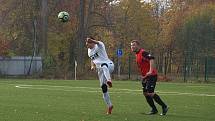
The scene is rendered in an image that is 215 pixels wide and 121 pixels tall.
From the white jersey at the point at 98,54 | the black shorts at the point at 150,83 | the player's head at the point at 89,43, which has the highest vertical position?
the player's head at the point at 89,43

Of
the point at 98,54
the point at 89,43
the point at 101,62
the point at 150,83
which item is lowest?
the point at 150,83

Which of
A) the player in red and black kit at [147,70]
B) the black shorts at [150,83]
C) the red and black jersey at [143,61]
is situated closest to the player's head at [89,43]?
the player in red and black kit at [147,70]

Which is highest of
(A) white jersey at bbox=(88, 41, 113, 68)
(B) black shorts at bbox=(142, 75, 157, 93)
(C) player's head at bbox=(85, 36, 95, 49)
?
(C) player's head at bbox=(85, 36, 95, 49)

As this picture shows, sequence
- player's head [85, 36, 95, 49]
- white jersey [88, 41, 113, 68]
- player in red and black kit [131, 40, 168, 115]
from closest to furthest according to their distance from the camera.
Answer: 1. player in red and black kit [131, 40, 168, 115]
2. player's head [85, 36, 95, 49]
3. white jersey [88, 41, 113, 68]

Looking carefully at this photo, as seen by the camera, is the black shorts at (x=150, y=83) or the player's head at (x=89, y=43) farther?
the player's head at (x=89, y=43)

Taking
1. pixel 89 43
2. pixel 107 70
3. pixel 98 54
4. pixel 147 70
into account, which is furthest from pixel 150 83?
pixel 89 43

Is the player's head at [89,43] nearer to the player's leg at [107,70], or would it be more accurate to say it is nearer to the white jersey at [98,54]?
the white jersey at [98,54]

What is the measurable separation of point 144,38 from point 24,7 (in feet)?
70.6

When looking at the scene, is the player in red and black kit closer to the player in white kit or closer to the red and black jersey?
the red and black jersey

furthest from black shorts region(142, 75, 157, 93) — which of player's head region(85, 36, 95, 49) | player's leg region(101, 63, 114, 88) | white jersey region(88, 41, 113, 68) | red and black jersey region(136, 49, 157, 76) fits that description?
player's head region(85, 36, 95, 49)

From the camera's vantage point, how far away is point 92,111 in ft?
51.2

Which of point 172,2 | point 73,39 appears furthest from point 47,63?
point 172,2

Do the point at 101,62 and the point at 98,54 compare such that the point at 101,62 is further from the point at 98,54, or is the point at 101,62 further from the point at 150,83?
the point at 150,83

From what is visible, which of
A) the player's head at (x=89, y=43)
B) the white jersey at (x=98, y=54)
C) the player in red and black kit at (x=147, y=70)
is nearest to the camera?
the player in red and black kit at (x=147, y=70)
